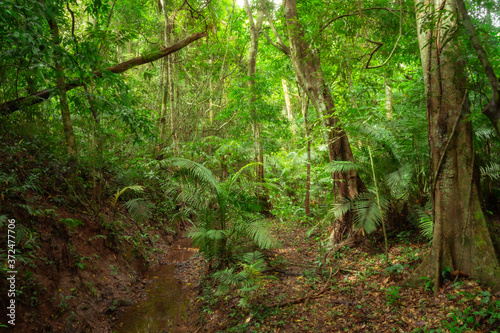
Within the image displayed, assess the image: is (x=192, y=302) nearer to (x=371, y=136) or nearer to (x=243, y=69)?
(x=371, y=136)

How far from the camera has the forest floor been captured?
3.14 metres

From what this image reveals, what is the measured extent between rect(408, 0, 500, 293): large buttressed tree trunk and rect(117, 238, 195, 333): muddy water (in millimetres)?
3786

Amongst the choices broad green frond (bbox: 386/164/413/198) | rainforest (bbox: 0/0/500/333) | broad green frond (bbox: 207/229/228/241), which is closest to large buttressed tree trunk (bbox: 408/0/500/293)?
rainforest (bbox: 0/0/500/333)

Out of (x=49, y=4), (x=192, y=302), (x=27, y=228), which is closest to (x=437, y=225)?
(x=192, y=302)

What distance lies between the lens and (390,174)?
5445 millimetres

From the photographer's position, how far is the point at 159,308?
4.98 metres

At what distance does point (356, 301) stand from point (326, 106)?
12.3 ft

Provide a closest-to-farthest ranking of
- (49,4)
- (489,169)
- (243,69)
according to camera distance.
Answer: (49,4) < (489,169) < (243,69)

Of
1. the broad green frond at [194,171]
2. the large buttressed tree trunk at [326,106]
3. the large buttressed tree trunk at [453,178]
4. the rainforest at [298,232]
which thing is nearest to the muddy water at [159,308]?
the rainforest at [298,232]

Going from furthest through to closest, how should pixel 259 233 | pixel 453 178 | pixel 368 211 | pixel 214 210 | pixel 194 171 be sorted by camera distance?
pixel 214 210 → pixel 194 171 → pixel 368 211 → pixel 259 233 → pixel 453 178

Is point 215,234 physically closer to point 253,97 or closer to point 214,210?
point 214,210

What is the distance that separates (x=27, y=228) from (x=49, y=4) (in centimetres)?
329

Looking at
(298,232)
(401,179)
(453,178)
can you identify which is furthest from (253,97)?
(453,178)

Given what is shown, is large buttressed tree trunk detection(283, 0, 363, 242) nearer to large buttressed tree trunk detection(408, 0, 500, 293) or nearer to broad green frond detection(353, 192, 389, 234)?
broad green frond detection(353, 192, 389, 234)
